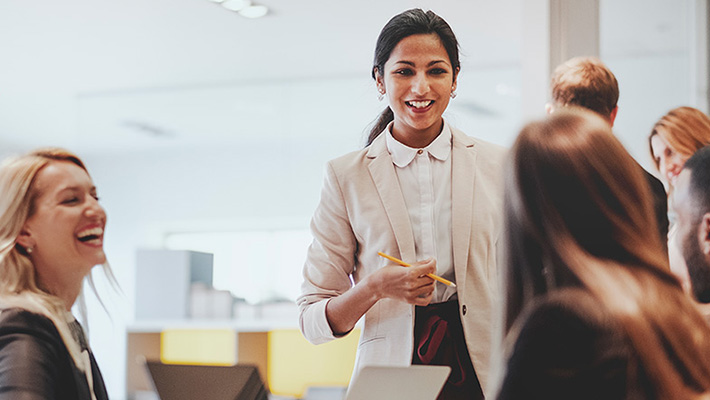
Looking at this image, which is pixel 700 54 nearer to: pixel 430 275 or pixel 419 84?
pixel 419 84

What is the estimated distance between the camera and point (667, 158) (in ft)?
10.2

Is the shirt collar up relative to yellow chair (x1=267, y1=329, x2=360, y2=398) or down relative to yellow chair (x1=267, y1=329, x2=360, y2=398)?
up

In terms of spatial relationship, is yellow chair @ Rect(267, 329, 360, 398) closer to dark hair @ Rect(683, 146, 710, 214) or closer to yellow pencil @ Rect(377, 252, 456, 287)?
yellow pencil @ Rect(377, 252, 456, 287)

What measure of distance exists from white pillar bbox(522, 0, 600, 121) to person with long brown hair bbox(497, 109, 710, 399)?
7.32 feet

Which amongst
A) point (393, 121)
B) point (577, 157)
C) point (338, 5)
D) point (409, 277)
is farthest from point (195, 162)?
point (577, 157)

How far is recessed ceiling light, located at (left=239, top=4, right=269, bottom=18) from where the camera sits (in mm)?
5391

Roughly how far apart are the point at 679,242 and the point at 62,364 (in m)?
1.31

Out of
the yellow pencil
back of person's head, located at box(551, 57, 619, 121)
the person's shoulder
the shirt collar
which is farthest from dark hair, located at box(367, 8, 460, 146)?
the person's shoulder

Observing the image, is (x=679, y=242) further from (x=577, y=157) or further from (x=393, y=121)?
(x=577, y=157)

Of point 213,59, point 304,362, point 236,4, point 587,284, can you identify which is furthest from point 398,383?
point 213,59

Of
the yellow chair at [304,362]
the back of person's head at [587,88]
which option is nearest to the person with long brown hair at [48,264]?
the back of person's head at [587,88]

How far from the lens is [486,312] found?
2092 millimetres

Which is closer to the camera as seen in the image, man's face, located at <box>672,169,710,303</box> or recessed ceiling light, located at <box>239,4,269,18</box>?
man's face, located at <box>672,169,710,303</box>

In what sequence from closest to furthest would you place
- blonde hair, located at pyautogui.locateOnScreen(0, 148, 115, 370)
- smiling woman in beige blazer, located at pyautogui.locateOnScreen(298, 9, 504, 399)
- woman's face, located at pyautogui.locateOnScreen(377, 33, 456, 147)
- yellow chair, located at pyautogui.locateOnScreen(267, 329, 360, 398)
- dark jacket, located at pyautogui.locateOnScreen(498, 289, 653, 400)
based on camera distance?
1. dark jacket, located at pyautogui.locateOnScreen(498, 289, 653, 400)
2. blonde hair, located at pyautogui.locateOnScreen(0, 148, 115, 370)
3. smiling woman in beige blazer, located at pyautogui.locateOnScreen(298, 9, 504, 399)
4. woman's face, located at pyautogui.locateOnScreen(377, 33, 456, 147)
5. yellow chair, located at pyautogui.locateOnScreen(267, 329, 360, 398)
